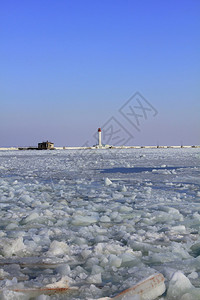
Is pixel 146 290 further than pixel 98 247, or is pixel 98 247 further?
pixel 98 247

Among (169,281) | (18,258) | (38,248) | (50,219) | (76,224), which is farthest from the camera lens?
(50,219)

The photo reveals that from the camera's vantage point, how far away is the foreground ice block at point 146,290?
1.76 meters

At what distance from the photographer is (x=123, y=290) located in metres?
1.88

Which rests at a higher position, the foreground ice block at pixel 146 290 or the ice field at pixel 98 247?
the foreground ice block at pixel 146 290

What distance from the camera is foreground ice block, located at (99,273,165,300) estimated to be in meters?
1.76

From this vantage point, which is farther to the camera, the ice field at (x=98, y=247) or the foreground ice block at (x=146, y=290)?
the ice field at (x=98, y=247)

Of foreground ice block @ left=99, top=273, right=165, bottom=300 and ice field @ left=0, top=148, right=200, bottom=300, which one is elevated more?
foreground ice block @ left=99, top=273, right=165, bottom=300

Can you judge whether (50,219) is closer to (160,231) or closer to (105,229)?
(105,229)

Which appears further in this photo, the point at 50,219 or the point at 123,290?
the point at 50,219

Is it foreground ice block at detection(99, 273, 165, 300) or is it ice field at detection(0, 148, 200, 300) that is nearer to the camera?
foreground ice block at detection(99, 273, 165, 300)

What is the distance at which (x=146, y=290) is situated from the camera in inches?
71.9

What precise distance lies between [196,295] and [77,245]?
1228mm

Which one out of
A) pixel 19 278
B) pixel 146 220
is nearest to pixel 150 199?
pixel 146 220

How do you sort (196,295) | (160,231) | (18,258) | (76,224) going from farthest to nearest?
(76,224), (160,231), (18,258), (196,295)
